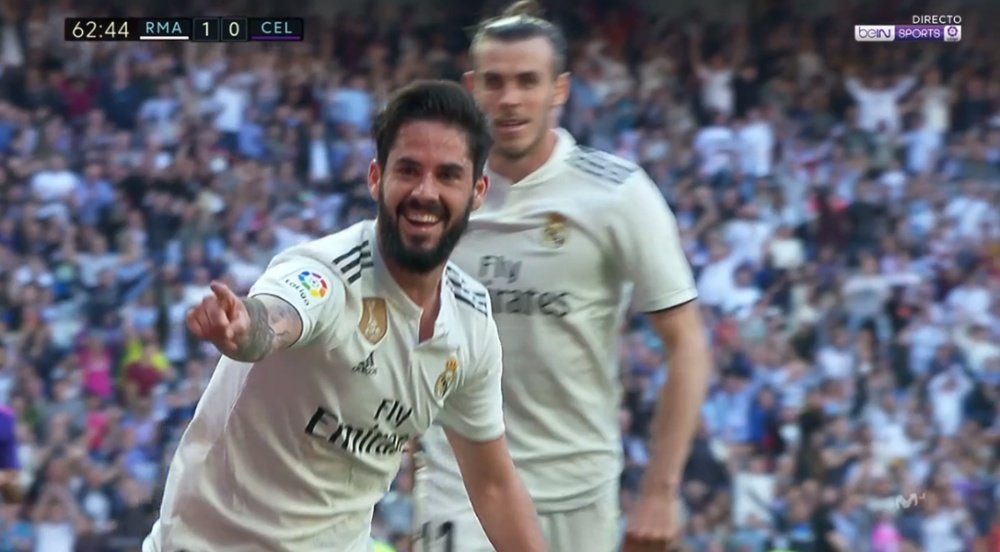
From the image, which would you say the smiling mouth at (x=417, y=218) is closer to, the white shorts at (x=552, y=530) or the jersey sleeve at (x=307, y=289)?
the jersey sleeve at (x=307, y=289)

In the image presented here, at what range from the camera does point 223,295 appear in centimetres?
299

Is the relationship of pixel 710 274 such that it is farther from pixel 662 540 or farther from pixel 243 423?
pixel 243 423

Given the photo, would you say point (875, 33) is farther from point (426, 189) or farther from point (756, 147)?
point (426, 189)

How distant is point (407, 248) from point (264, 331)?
52 cm

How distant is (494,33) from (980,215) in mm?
10200

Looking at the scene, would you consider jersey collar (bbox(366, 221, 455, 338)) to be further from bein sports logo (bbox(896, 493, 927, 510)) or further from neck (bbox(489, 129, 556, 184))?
bein sports logo (bbox(896, 493, 927, 510))

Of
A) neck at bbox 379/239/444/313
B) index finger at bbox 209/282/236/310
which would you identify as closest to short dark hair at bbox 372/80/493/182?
neck at bbox 379/239/444/313

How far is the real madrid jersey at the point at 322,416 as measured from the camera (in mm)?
3586

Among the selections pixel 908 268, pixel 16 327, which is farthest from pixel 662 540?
pixel 908 268

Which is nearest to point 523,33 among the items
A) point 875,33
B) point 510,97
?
point 510,97

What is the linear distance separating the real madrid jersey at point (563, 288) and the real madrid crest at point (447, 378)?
2.64 ft

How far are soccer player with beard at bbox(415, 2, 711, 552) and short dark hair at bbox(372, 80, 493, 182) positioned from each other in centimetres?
83

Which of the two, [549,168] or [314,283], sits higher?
[549,168]

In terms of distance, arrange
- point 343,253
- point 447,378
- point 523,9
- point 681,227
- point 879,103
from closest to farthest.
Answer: point 343,253, point 447,378, point 523,9, point 681,227, point 879,103
